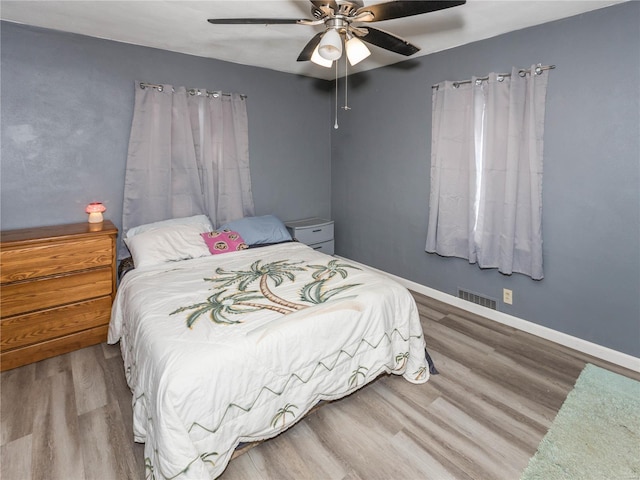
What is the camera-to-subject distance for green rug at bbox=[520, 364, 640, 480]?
155 cm

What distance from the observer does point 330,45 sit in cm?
177

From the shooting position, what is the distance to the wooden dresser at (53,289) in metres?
2.30

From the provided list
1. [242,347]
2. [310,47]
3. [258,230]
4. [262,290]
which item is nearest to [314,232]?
[258,230]

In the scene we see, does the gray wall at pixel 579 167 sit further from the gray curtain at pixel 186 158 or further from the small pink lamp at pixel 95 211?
the small pink lamp at pixel 95 211

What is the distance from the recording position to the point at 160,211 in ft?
10.6

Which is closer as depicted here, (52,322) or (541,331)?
(52,322)

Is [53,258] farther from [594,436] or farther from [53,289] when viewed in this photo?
[594,436]

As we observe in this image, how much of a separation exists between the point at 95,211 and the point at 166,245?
2.13 feet

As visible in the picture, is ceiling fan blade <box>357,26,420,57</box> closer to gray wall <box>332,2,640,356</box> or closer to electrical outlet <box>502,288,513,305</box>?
gray wall <box>332,2,640,356</box>

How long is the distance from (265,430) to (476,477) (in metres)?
0.99

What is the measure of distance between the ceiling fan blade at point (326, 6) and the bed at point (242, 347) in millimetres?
1537

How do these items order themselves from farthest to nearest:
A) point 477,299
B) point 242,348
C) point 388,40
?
point 477,299 < point 388,40 < point 242,348

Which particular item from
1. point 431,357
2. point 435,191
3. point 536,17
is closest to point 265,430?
point 431,357

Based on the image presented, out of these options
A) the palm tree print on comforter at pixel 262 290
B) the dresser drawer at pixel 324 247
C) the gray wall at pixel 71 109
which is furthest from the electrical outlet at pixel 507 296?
the gray wall at pixel 71 109
